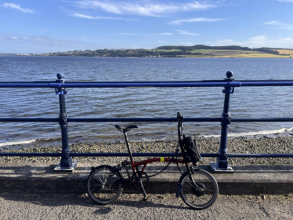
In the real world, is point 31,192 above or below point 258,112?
above

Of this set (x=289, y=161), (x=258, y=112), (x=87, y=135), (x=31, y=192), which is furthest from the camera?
(x=258, y=112)

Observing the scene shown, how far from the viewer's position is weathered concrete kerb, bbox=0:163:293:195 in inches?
144

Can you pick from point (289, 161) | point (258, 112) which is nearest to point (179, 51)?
point (258, 112)

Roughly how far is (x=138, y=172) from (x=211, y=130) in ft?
26.8

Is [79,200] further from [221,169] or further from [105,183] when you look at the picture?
[221,169]

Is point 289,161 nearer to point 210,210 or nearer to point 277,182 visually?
point 277,182

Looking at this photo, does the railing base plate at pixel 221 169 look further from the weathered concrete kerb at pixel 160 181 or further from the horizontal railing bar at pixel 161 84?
the horizontal railing bar at pixel 161 84

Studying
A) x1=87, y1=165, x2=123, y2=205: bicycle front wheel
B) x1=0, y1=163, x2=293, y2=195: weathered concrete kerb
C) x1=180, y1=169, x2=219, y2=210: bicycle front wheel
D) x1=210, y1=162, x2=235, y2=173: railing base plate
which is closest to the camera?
x1=180, y1=169, x2=219, y2=210: bicycle front wheel

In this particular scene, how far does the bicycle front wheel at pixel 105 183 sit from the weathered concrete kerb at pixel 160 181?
0.62 feet

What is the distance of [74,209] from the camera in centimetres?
335

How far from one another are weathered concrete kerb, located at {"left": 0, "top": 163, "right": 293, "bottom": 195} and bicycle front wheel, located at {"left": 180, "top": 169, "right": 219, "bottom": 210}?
9.6 inches

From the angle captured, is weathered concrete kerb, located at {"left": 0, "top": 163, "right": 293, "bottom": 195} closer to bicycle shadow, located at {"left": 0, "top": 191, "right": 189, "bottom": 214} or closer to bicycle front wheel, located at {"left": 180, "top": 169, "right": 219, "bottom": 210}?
bicycle shadow, located at {"left": 0, "top": 191, "right": 189, "bottom": 214}

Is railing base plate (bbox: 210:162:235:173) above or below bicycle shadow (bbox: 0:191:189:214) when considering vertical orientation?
above

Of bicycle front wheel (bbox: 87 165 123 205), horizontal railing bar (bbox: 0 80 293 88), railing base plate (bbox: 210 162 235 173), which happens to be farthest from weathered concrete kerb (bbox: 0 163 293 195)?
horizontal railing bar (bbox: 0 80 293 88)
